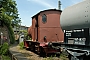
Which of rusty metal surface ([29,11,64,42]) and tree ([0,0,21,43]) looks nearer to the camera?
rusty metal surface ([29,11,64,42])

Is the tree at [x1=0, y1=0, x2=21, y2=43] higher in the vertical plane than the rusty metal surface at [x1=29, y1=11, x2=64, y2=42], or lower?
higher

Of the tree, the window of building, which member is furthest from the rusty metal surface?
the tree

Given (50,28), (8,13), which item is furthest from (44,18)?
(8,13)

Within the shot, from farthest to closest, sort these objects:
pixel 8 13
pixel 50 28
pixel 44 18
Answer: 1. pixel 8 13
2. pixel 44 18
3. pixel 50 28

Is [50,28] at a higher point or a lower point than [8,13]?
lower

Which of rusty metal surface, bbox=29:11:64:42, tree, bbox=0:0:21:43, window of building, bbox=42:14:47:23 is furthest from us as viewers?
tree, bbox=0:0:21:43

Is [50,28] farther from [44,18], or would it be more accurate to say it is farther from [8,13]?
[8,13]

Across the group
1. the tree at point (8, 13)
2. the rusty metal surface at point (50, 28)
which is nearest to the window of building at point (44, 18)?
the rusty metal surface at point (50, 28)

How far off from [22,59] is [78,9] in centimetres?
692

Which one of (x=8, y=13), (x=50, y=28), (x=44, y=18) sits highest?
(x=8, y=13)

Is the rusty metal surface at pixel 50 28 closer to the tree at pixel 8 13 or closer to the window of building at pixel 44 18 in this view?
the window of building at pixel 44 18

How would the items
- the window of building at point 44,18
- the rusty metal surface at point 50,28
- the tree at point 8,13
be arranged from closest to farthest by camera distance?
the rusty metal surface at point 50,28, the window of building at point 44,18, the tree at point 8,13

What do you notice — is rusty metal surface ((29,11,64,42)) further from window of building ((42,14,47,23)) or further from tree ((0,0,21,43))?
tree ((0,0,21,43))

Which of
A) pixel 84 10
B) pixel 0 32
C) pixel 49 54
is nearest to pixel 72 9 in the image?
pixel 84 10
